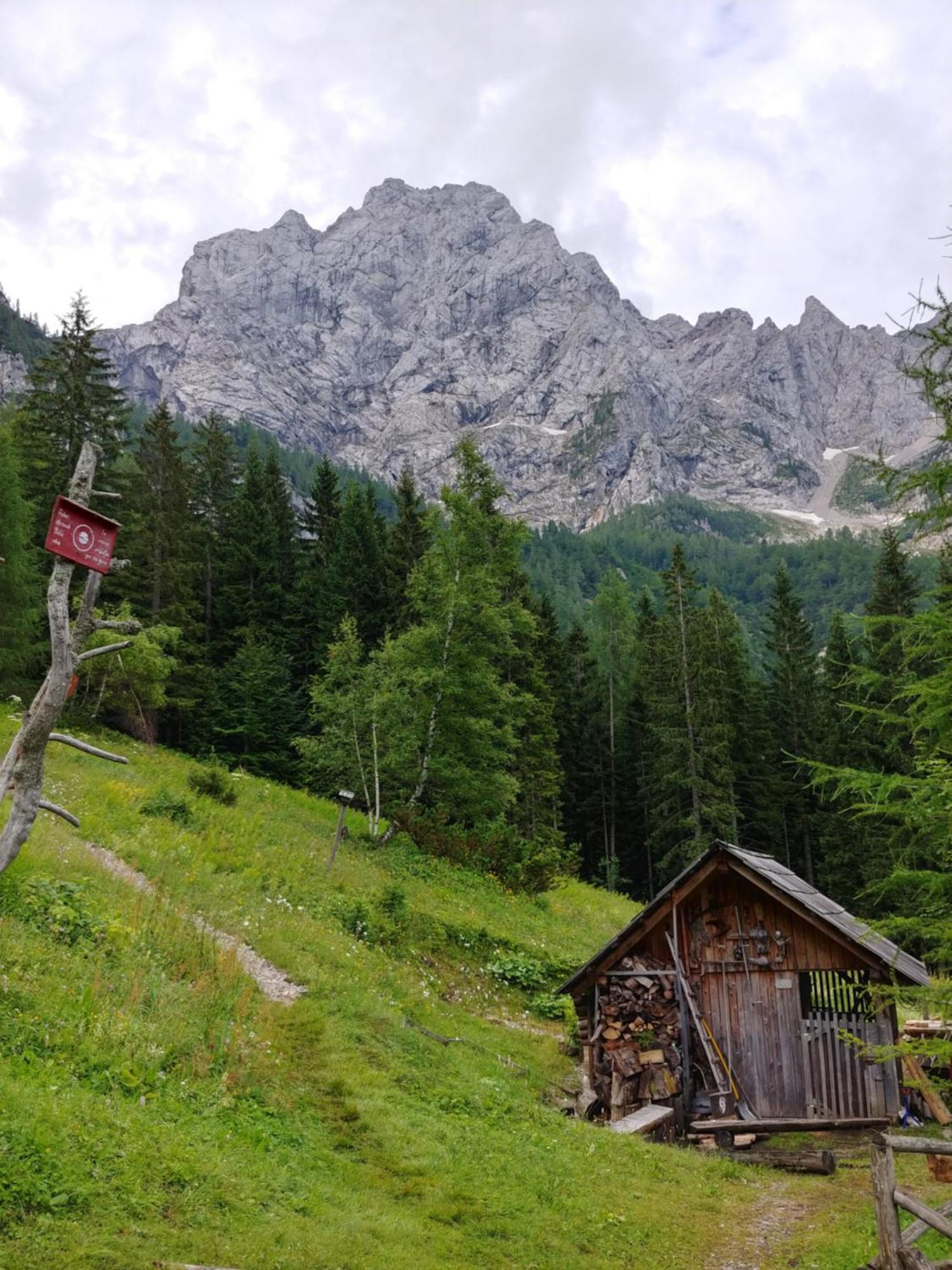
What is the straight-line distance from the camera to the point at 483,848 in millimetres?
28781

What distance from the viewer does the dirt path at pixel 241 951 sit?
12977 millimetres

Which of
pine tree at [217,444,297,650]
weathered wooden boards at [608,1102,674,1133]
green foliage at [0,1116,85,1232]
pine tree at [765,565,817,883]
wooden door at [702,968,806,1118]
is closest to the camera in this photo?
green foliage at [0,1116,85,1232]

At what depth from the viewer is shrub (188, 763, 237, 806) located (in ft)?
81.3

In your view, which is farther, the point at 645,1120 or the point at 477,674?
the point at 477,674

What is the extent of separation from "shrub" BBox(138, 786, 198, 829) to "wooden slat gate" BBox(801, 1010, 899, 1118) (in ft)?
48.0

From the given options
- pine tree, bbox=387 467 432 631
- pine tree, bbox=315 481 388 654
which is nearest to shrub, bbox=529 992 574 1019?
pine tree, bbox=315 481 388 654

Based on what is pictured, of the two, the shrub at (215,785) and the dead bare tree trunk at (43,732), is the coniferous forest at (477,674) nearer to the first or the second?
the shrub at (215,785)

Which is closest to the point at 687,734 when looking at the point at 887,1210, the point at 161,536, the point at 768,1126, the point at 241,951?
the point at 161,536

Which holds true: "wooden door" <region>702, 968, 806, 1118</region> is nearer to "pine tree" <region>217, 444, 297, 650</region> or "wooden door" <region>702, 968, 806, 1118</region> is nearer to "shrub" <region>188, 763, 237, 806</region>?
"shrub" <region>188, 763, 237, 806</region>

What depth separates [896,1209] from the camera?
7.18 m

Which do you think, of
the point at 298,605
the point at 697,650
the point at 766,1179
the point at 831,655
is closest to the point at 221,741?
the point at 298,605

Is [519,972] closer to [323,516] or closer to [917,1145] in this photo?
[917,1145]

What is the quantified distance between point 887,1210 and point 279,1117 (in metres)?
6.08

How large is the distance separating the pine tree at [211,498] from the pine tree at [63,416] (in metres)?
7.31
